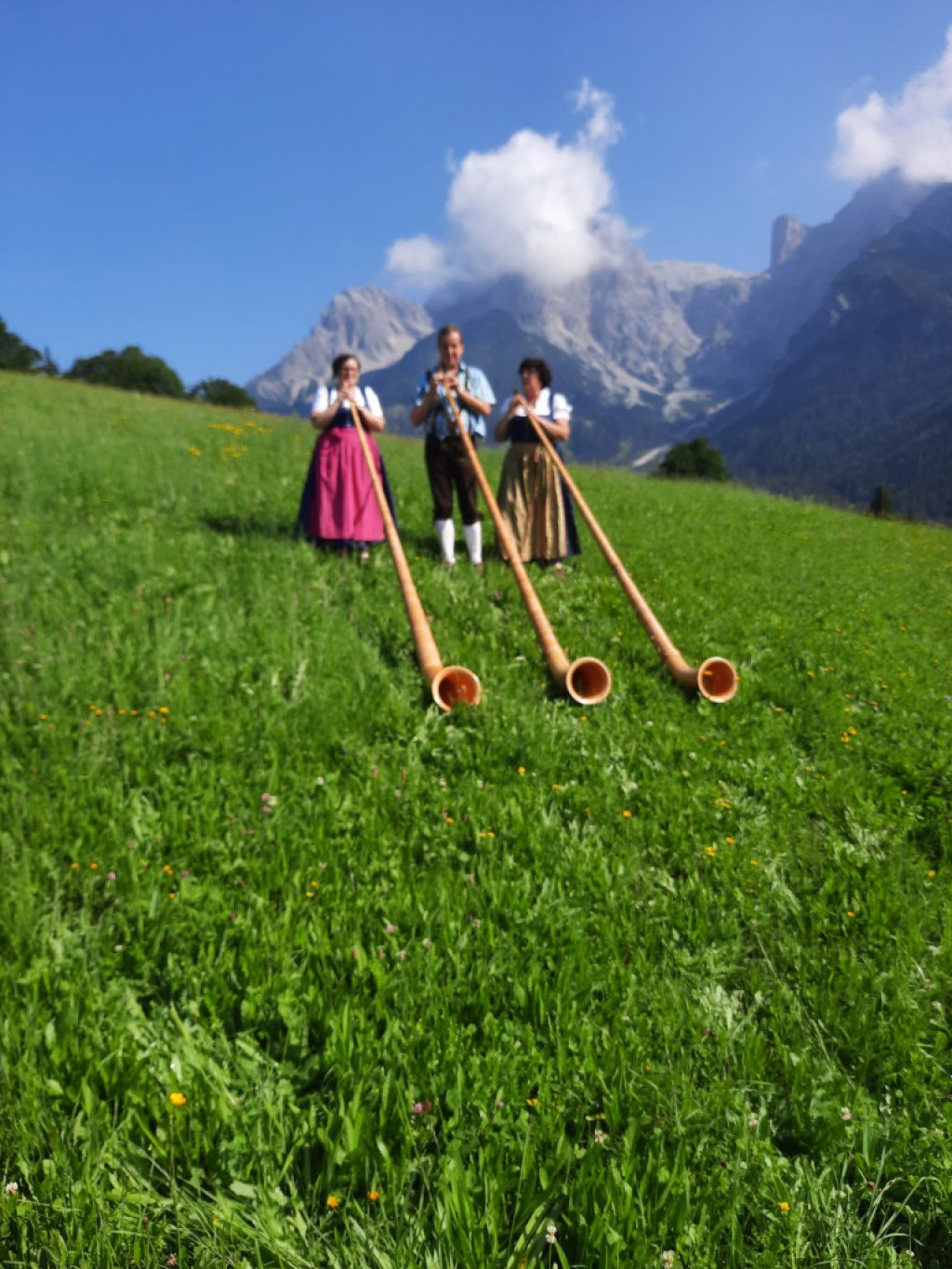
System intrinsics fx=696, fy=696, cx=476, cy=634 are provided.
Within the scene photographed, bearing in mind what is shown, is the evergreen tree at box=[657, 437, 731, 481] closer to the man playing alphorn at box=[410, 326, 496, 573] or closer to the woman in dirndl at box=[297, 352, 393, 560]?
the man playing alphorn at box=[410, 326, 496, 573]

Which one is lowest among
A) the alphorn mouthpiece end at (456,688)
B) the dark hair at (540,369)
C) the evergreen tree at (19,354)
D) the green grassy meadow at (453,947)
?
the green grassy meadow at (453,947)

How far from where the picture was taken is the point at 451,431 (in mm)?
7391

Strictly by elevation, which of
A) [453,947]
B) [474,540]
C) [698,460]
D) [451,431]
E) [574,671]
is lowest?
[453,947]

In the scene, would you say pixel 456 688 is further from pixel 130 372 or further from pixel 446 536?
pixel 130 372

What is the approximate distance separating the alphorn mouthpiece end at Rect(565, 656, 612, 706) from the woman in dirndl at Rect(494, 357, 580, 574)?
3.01 meters

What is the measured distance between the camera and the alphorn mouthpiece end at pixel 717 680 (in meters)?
4.76

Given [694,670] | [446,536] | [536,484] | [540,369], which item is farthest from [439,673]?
[540,369]

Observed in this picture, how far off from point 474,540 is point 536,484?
3.49 ft

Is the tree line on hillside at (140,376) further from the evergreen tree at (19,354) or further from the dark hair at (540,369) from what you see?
the dark hair at (540,369)

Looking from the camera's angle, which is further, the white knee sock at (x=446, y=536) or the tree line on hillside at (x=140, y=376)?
the tree line on hillside at (x=140, y=376)

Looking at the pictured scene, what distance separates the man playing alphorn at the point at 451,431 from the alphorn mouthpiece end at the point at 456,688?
9.36 feet

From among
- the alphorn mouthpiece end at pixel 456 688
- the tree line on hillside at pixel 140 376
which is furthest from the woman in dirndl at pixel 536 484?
the tree line on hillside at pixel 140 376

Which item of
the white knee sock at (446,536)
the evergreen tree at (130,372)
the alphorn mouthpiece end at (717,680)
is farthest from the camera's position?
the evergreen tree at (130,372)

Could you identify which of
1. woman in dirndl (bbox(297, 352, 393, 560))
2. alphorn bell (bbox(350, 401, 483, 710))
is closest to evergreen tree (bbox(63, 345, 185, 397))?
woman in dirndl (bbox(297, 352, 393, 560))
